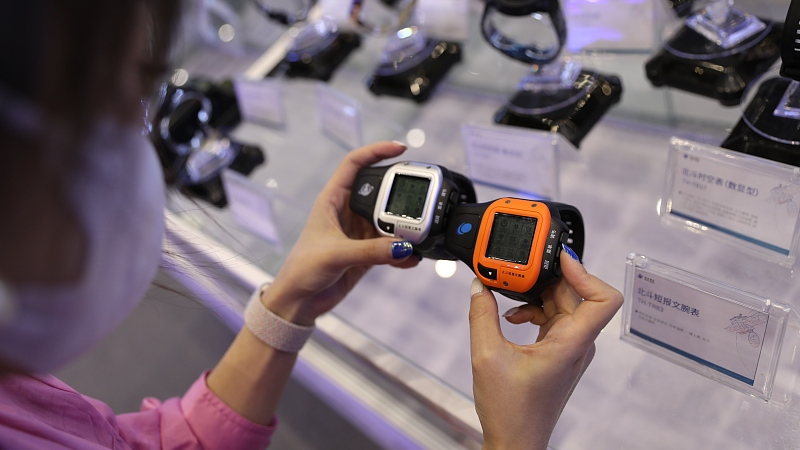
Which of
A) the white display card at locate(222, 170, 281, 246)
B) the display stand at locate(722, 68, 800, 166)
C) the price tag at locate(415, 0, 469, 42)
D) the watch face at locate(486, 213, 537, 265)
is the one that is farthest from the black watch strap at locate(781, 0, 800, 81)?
the white display card at locate(222, 170, 281, 246)

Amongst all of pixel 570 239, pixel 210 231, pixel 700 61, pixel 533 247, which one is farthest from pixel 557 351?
pixel 210 231

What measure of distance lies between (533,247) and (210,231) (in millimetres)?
793

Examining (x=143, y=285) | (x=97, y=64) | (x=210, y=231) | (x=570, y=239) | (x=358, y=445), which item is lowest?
(x=358, y=445)

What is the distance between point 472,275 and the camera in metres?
1.00

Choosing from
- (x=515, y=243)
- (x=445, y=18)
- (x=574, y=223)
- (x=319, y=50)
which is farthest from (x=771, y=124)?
(x=319, y=50)

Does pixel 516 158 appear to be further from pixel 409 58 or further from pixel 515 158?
pixel 409 58

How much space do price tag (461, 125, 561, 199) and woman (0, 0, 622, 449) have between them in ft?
0.75

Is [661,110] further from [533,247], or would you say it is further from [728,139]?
[533,247]

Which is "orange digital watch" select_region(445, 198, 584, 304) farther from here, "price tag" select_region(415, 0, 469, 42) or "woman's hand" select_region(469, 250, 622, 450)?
"price tag" select_region(415, 0, 469, 42)

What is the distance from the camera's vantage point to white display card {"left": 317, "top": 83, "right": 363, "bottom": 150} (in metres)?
1.19

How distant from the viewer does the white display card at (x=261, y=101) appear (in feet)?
4.54

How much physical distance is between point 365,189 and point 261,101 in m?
0.66

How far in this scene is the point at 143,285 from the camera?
521 mm

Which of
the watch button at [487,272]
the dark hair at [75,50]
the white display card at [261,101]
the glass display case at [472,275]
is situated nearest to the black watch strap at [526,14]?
the glass display case at [472,275]
